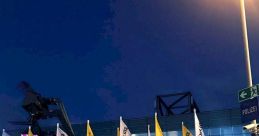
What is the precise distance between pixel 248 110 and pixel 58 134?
2253 centimetres

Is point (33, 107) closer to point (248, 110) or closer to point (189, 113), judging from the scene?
point (189, 113)

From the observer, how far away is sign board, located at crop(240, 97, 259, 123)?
22875 millimetres

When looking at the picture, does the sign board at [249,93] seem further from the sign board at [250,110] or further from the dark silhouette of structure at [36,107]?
the dark silhouette of structure at [36,107]

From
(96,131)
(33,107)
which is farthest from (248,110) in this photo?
(96,131)

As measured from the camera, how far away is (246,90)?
2397 centimetres

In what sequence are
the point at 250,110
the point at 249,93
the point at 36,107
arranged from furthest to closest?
1. the point at 36,107
2. the point at 249,93
3. the point at 250,110

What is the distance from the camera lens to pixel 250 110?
2323 cm

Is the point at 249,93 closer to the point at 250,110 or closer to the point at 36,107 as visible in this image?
the point at 250,110

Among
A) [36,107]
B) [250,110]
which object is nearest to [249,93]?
[250,110]

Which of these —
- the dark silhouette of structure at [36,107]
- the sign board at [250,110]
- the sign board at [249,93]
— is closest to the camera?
the sign board at [250,110]

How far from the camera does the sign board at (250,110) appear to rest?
22875 millimetres

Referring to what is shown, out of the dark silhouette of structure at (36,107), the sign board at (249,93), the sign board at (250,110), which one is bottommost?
the sign board at (250,110)

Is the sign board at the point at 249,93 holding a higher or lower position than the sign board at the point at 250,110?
higher

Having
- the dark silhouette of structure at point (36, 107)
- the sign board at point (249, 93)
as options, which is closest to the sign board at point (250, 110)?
the sign board at point (249, 93)
